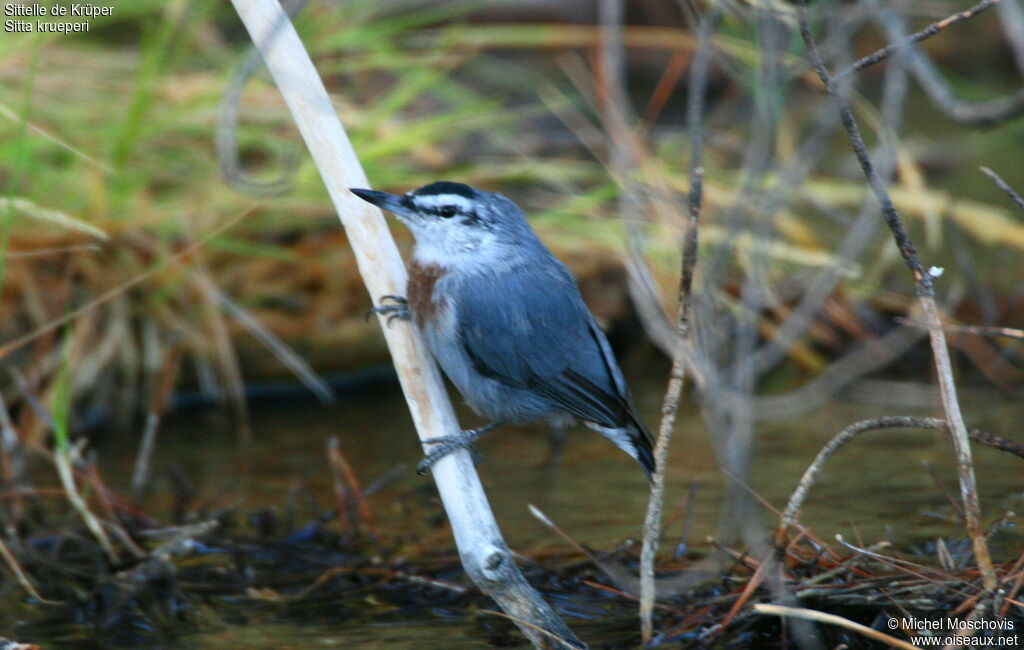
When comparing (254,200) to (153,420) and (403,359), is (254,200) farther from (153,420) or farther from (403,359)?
(403,359)

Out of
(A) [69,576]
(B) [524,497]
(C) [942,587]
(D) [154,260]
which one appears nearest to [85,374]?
(D) [154,260]

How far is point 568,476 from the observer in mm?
3744

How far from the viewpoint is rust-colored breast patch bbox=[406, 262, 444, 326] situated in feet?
8.50

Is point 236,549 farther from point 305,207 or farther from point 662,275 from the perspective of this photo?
point 662,275

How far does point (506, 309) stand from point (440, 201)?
0.32 metres

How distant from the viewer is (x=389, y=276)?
2494 mm

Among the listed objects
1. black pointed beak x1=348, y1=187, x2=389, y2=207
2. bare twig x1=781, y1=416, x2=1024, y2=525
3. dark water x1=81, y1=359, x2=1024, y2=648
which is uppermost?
black pointed beak x1=348, y1=187, x2=389, y2=207

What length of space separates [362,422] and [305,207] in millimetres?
905

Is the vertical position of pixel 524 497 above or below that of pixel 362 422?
below

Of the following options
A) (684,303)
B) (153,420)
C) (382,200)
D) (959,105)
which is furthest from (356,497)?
(959,105)

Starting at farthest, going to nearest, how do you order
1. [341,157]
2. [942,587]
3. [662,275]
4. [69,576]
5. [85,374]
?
[662,275]
[85,374]
[69,576]
[341,157]
[942,587]

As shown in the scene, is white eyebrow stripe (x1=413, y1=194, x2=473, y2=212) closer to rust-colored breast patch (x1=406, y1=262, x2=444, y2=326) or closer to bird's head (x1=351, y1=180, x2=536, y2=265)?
bird's head (x1=351, y1=180, x2=536, y2=265)

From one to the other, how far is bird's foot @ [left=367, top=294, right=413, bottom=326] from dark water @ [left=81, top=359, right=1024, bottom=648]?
2.06 feet

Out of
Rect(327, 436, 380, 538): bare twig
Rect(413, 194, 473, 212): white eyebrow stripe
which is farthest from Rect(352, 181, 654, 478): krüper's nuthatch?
Rect(327, 436, 380, 538): bare twig
